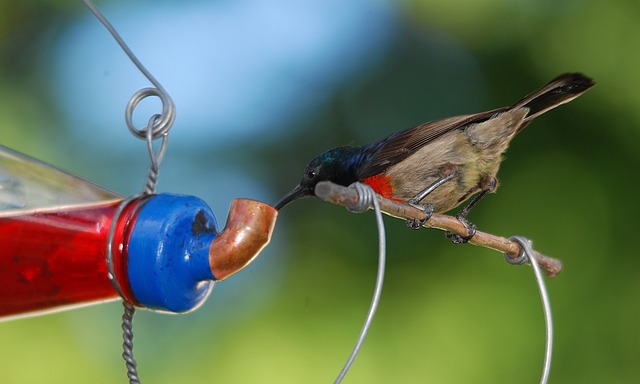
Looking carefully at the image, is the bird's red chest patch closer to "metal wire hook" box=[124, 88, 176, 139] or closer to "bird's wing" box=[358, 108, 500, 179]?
"bird's wing" box=[358, 108, 500, 179]

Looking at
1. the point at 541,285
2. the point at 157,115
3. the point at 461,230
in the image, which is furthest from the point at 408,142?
the point at 157,115

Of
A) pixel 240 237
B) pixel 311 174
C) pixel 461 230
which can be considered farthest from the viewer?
pixel 311 174

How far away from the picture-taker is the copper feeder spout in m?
1.50

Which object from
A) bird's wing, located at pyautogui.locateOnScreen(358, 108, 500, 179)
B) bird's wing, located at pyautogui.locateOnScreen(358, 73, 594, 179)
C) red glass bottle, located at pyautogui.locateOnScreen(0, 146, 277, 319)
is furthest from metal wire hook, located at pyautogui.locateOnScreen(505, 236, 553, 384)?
bird's wing, located at pyautogui.locateOnScreen(358, 108, 500, 179)

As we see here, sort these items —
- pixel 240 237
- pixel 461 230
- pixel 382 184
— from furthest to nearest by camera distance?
pixel 382 184
pixel 461 230
pixel 240 237

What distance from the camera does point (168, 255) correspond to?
154 centimetres

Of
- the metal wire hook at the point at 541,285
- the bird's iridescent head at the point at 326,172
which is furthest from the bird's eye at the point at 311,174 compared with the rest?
the metal wire hook at the point at 541,285

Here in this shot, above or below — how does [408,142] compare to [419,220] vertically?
below

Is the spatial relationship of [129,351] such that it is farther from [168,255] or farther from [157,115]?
[157,115]

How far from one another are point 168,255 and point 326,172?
1.75 metres

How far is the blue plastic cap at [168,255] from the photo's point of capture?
1.54 metres

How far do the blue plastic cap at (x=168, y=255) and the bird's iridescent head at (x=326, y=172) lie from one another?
5.44 ft

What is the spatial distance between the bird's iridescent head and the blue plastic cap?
65.3 inches

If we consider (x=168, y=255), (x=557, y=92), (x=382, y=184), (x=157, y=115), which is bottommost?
(x=382, y=184)
